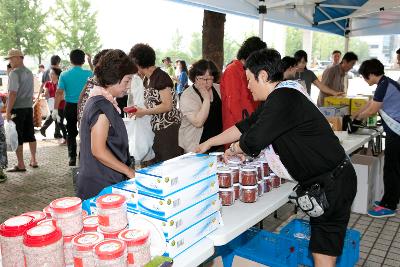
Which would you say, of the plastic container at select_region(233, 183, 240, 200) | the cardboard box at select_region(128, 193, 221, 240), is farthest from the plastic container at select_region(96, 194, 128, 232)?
the plastic container at select_region(233, 183, 240, 200)

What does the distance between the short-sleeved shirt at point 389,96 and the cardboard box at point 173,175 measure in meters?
2.61

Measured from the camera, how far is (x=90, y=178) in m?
1.92

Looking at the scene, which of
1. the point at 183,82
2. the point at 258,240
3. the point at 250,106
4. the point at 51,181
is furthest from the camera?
the point at 183,82

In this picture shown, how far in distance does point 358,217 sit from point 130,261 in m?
3.25

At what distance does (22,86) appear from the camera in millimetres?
4934

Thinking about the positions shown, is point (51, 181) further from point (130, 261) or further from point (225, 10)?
point (130, 261)

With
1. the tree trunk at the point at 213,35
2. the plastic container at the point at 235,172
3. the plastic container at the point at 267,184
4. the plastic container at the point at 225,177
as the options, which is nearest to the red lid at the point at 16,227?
the plastic container at the point at 225,177

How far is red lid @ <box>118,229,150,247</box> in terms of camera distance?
1.16 meters

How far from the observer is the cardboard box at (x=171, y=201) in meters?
1.30

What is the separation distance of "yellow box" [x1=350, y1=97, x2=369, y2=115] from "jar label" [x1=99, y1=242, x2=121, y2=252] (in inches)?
149

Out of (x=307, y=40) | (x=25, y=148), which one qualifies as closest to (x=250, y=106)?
(x=25, y=148)

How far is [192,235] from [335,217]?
2.44 ft

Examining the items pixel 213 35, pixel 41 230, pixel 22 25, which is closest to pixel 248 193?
pixel 41 230

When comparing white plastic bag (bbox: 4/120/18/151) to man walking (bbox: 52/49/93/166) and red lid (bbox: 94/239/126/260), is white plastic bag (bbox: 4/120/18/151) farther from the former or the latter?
red lid (bbox: 94/239/126/260)
